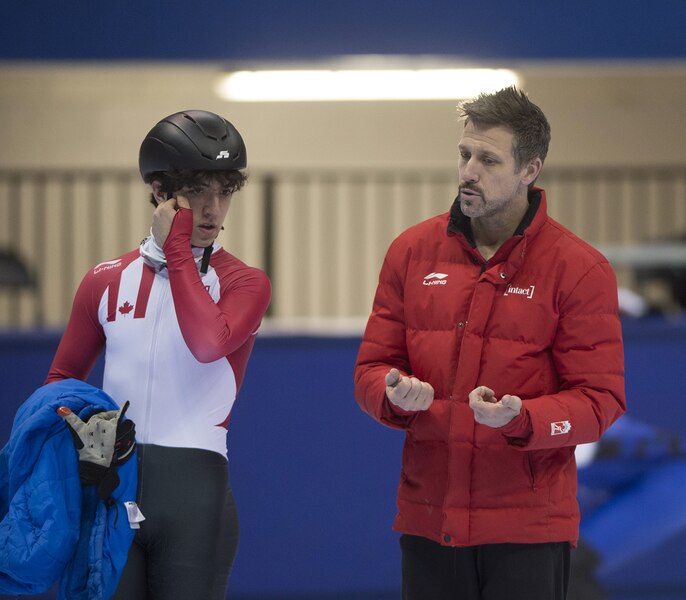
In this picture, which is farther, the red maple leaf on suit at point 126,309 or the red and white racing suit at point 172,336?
the red maple leaf on suit at point 126,309

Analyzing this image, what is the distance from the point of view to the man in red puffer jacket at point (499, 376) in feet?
7.75

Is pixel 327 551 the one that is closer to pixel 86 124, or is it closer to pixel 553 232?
pixel 553 232

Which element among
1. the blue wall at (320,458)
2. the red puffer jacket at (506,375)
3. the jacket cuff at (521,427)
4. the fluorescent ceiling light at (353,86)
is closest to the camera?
the jacket cuff at (521,427)

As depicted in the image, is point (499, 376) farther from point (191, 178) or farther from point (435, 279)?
point (191, 178)

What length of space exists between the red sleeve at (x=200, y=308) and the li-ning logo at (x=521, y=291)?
582mm

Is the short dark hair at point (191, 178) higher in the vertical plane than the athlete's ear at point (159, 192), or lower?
higher

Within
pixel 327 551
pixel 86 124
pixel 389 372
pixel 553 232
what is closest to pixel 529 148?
pixel 553 232

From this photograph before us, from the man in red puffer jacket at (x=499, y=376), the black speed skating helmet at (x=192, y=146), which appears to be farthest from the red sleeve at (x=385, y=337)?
the black speed skating helmet at (x=192, y=146)

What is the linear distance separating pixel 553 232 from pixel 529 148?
199 mm

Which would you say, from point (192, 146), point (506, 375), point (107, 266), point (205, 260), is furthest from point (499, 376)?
point (107, 266)

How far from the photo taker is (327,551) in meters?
4.69

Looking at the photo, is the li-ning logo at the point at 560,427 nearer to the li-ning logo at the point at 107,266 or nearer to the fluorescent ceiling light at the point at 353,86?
the li-ning logo at the point at 107,266

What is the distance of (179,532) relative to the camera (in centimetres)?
245

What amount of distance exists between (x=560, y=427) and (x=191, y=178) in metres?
1.01
